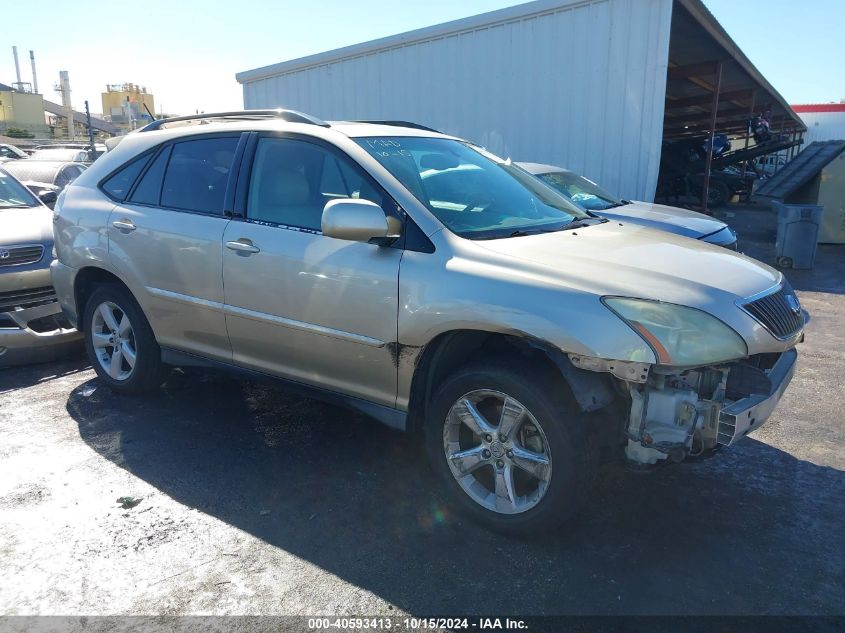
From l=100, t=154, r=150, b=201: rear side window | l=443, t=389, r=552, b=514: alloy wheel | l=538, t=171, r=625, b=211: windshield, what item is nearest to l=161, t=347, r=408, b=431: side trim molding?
l=443, t=389, r=552, b=514: alloy wheel

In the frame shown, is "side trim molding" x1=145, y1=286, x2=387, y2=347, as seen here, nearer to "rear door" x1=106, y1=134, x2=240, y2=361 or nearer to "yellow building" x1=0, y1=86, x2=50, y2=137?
"rear door" x1=106, y1=134, x2=240, y2=361

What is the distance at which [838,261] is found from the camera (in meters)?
10.9

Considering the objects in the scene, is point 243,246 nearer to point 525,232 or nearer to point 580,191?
point 525,232

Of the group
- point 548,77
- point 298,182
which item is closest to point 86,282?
point 298,182

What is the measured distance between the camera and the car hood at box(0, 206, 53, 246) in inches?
217

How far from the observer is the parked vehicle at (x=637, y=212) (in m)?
7.35

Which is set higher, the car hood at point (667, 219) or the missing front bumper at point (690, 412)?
the car hood at point (667, 219)

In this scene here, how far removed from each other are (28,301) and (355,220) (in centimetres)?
375

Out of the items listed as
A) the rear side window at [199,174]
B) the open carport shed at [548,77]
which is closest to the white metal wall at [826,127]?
the open carport shed at [548,77]

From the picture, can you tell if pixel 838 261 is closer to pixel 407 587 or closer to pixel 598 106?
pixel 598 106

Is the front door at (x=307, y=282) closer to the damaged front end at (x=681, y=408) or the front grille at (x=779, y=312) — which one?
the damaged front end at (x=681, y=408)

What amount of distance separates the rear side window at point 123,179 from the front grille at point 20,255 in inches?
53.6

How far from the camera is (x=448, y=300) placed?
9.82 feet

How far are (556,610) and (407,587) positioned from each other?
59 centimetres
